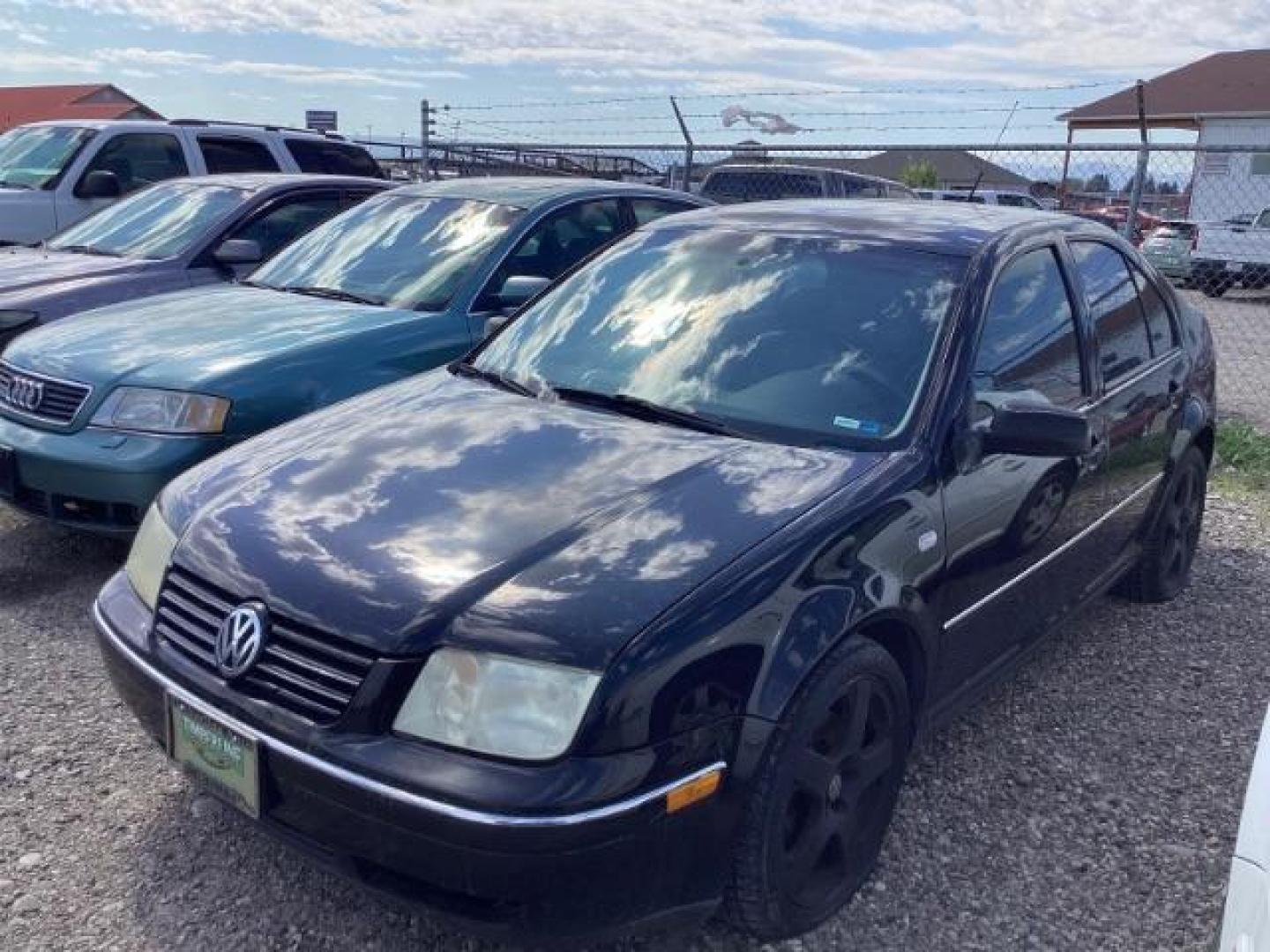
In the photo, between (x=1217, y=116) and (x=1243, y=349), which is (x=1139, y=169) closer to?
(x=1243, y=349)

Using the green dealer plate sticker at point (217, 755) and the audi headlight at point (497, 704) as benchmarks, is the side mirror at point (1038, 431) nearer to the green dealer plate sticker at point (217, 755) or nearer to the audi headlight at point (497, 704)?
the audi headlight at point (497, 704)

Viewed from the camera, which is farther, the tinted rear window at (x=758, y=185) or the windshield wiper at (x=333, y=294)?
the tinted rear window at (x=758, y=185)

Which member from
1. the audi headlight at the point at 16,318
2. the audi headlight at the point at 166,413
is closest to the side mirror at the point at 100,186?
the audi headlight at the point at 16,318

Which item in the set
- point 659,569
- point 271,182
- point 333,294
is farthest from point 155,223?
point 659,569

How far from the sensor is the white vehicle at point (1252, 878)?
174cm

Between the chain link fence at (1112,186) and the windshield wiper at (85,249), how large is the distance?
15.7 ft

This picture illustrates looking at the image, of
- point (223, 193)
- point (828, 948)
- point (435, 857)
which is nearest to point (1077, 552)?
point (828, 948)

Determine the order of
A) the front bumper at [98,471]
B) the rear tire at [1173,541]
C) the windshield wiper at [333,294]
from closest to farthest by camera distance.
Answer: the front bumper at [98,471] < the rear tire at [1173,541] < the windshield wiper at [333,294]

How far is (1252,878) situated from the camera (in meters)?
1.85

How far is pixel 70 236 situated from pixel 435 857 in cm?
628

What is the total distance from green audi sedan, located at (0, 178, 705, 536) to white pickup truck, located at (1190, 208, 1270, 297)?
15.7m

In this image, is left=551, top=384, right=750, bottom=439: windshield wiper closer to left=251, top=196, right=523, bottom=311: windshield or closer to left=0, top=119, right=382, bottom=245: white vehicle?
left=251, top=196, right=523, bottom=311: windshield

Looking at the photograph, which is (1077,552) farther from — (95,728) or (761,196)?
(761,196)

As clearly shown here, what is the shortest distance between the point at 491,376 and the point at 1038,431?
161 centimetres
